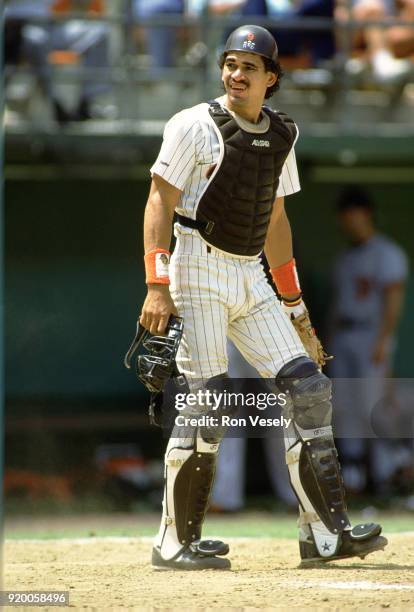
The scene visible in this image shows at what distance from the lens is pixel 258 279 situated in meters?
4.42

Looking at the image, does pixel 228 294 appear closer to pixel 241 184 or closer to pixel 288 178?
pixel 241 184

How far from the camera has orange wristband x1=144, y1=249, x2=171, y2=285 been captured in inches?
161

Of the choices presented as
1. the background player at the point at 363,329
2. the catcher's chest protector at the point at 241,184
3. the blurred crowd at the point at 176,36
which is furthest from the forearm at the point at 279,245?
the background player at the point at 363,329

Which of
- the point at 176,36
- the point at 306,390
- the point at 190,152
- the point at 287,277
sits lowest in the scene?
the point at 306,390

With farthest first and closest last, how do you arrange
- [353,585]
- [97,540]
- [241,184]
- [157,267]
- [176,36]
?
[176,36]
[97,540]
[241,184]
[157,267]
[353,585]

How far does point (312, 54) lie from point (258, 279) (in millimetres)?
4567

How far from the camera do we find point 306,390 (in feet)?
14.0

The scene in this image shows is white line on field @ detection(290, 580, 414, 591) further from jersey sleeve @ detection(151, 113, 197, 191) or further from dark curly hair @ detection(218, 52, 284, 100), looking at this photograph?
dark curly hair @ detection(218, 52, 284, 100)

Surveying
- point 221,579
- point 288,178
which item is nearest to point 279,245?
point 288,178

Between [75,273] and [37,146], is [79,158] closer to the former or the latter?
[37,146]

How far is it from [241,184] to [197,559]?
1.41m

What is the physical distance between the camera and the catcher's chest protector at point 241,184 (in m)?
4.21

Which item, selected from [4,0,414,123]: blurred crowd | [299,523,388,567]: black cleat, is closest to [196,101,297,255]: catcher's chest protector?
[299,523,388,567]: black cleat

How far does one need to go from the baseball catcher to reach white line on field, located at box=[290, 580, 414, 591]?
0.26m
